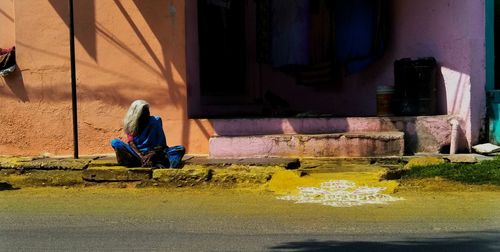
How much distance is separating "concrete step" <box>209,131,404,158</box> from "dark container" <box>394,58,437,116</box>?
635 millimetres

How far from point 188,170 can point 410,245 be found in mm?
3585

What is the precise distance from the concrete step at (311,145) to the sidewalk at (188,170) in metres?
0.13

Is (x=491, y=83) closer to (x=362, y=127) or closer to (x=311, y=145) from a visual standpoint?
(x=362, y=127)

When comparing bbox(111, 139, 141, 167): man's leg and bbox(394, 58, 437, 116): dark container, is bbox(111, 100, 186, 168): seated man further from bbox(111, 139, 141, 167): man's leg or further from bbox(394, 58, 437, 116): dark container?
bbox(394, 58, 437, 116): dark container

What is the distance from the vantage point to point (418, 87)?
8.17m

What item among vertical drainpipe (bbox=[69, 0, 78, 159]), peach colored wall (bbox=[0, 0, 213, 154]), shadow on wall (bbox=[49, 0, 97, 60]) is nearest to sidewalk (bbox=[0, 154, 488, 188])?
vertical drainpipe (bbox=[69, 0, 78, 159])

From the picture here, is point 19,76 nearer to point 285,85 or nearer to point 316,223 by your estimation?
point 285,85

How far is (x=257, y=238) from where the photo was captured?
478cm

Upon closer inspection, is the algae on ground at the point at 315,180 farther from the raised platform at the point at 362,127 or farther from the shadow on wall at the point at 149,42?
the shadow on wall at the point at 149,42

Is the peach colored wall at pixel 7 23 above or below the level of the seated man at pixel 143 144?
above

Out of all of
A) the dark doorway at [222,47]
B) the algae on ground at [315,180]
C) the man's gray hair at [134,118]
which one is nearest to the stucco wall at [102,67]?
the man's gray hair at [134,118]

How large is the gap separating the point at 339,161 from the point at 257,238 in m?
3.13

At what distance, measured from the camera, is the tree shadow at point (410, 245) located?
14.4 ft

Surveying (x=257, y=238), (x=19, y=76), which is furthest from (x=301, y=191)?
(x=19, y=76)
